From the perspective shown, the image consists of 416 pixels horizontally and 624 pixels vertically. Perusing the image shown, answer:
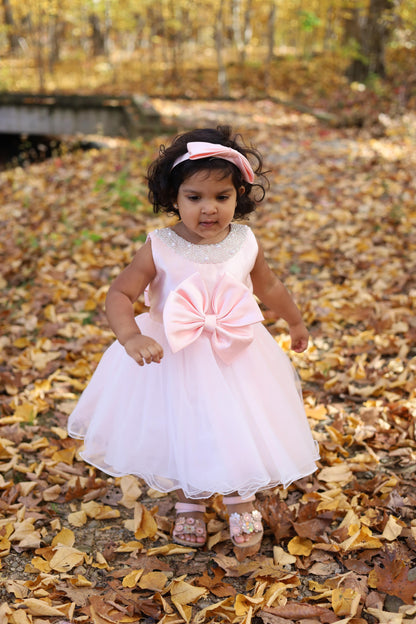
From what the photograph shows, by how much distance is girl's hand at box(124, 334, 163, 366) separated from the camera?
2.12 metres

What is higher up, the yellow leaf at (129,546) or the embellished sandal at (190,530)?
the embellished sandal at (190,530)

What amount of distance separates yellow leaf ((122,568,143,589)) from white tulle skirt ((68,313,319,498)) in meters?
0.33

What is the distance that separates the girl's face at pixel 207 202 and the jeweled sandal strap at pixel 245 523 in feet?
Answer: 3.76

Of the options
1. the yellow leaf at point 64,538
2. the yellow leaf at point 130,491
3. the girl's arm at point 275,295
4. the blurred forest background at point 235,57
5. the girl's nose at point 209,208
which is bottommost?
the yellow leaf at point 130,491

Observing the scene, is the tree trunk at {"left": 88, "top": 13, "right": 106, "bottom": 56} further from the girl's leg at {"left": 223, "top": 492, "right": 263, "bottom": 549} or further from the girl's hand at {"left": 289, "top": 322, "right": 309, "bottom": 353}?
the girl's leg at {"left": 223, "top": 492, "right": 263, "bottom": 549}

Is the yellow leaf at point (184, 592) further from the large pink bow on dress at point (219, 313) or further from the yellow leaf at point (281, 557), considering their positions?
the large pink bow on dress at point (219, 313)

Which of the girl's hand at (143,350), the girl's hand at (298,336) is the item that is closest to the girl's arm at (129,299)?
the girl's hand at (143,350)

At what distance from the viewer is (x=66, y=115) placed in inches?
568

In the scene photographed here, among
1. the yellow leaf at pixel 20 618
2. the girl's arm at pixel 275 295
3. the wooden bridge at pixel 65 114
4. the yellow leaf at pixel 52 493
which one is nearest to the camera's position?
the yellow leaf at pixel 20 618

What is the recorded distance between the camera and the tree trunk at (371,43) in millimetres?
13117

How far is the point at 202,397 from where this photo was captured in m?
2.26

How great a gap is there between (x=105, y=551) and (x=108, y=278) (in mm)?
3325

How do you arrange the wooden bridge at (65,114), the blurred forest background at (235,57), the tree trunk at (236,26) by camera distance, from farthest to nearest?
1. the tree trunk at (236,26)
2. the wooden bridge at (65,114)
3. the blurred forest background at (235,57)

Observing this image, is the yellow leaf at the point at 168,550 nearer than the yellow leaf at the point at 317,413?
Yes
